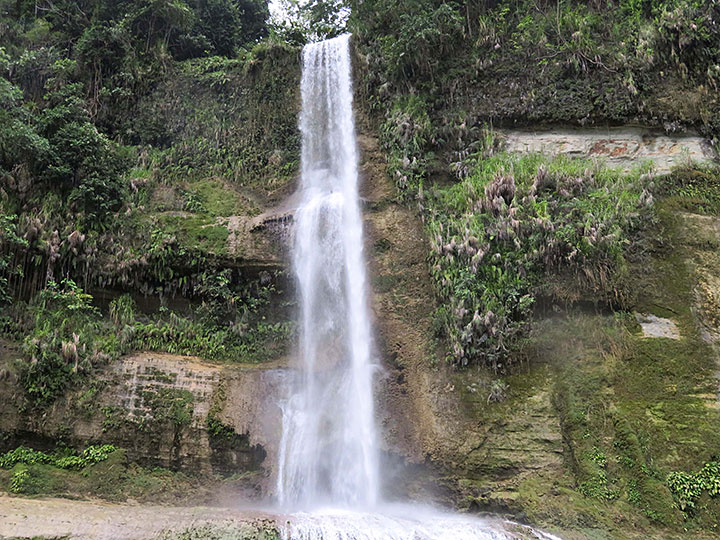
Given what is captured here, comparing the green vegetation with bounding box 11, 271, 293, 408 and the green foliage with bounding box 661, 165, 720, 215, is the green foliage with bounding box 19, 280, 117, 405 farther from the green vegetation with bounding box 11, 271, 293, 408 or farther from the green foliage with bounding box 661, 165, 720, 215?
the green foliage with bounding box 661, 165, 720, 215

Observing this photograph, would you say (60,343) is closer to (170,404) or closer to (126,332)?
(126,332)

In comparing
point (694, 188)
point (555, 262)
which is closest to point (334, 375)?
point (555, 262)

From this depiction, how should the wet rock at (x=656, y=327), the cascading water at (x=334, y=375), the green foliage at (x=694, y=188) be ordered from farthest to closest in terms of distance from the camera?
the green foliage at (x=694, y=188) < the wet rock at (x=656, y=327) < the cascading water at (x=334, y=375)

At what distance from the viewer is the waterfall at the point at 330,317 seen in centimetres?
889

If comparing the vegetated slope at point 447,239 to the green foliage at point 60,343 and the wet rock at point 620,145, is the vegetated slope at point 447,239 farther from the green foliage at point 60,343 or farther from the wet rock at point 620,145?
the wet rock at point 620,145

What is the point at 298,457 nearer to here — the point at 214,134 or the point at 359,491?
the point at 359,491

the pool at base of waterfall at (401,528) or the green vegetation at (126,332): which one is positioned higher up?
the green vegetation at (126,332)

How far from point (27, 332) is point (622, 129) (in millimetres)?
13237

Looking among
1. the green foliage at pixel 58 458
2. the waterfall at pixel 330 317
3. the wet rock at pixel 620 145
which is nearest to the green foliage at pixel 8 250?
the green foliage at pixel 58 458

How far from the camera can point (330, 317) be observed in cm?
1070

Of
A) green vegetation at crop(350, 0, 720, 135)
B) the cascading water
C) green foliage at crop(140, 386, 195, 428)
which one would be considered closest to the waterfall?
the cascading water

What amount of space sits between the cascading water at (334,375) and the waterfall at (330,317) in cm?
2

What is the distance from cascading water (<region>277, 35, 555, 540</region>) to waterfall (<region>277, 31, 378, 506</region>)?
20 millimetres

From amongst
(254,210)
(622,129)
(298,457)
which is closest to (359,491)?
(298,457)
